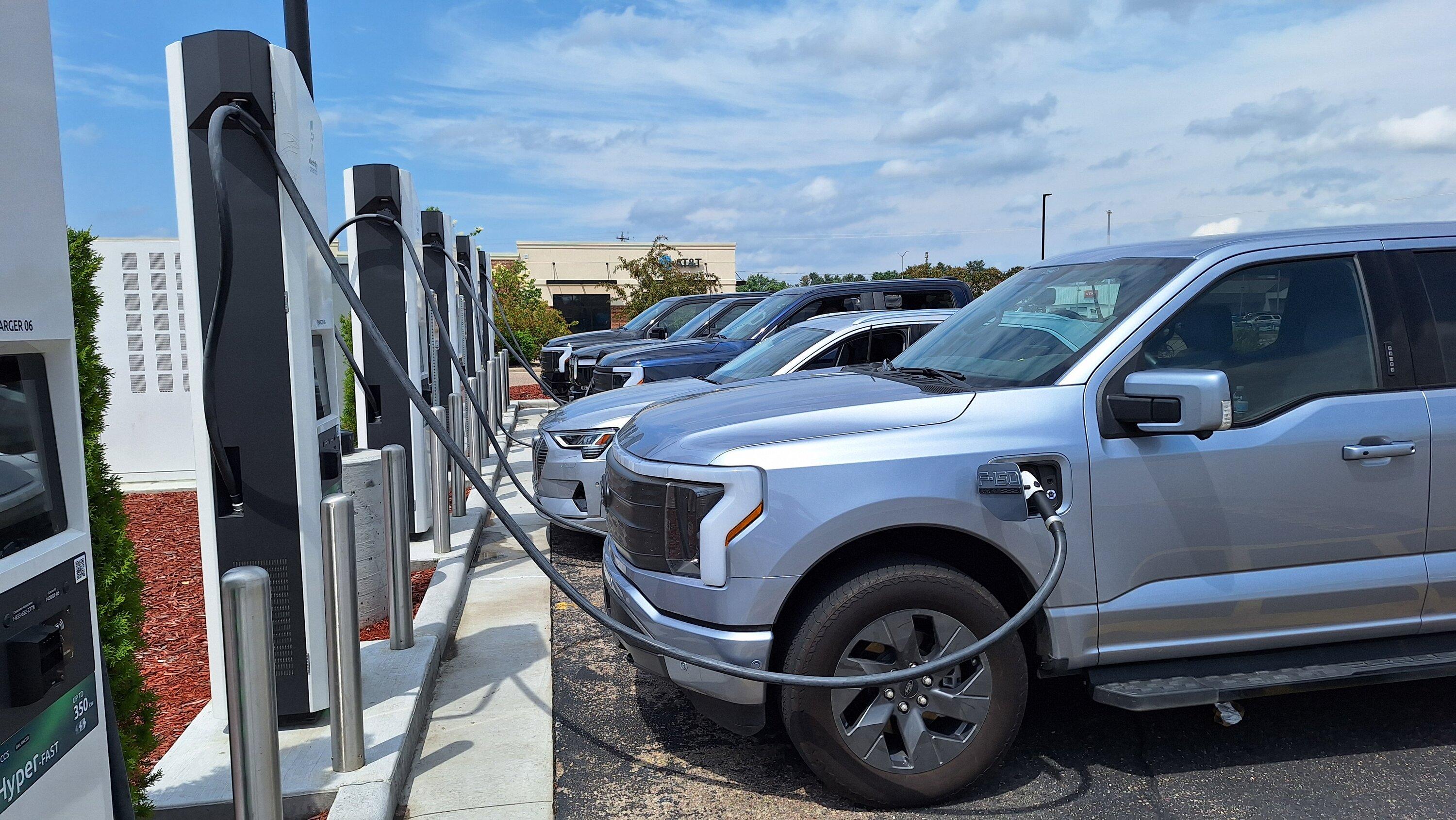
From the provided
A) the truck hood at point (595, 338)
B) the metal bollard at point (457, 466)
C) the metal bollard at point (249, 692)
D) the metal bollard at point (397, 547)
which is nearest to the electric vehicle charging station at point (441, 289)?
the metal bollard at point (457, 466)

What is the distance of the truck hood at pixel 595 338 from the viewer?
16562 millimetres

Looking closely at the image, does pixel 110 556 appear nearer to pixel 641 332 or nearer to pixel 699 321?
pixel 699 321

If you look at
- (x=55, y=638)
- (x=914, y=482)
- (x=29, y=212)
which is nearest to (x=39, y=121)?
(x=29, y=212)

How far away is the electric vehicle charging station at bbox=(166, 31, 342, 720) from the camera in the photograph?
3.90m

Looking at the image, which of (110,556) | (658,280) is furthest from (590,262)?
(110,556)

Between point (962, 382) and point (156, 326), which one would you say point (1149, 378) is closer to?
point (962, 382)

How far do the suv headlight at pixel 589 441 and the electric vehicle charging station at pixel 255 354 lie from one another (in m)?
3.07

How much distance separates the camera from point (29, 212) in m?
1.85

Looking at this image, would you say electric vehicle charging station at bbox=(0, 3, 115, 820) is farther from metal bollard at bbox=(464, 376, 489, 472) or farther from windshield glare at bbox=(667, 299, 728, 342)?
windshield glare at bbox=(667, 299, 728, 342)

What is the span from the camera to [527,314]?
99.1 feet

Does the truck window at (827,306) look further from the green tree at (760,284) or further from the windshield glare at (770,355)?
the green tree at (760,284)

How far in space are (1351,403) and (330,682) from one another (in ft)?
13.2

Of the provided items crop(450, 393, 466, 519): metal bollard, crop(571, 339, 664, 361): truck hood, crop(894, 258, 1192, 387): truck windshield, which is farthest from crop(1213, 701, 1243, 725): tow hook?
crop(571, 339, 664, 361): truck hood

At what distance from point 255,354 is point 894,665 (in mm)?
2779
